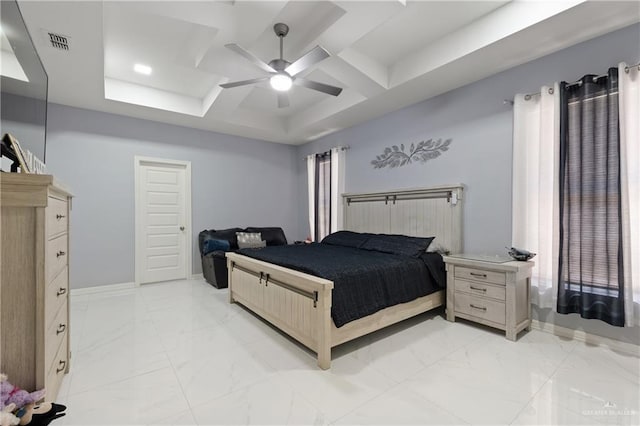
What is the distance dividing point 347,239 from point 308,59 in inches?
97.6

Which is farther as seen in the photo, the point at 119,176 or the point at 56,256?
the point at 119,176

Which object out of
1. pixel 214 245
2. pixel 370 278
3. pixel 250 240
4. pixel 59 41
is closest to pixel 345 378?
pixel 370 278

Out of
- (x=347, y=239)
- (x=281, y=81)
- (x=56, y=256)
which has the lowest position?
(x=347, y=239)

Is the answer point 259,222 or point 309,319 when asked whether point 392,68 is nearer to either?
point 309,319

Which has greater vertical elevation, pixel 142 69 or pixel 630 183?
pixel 142 69

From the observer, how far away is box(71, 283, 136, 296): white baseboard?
4.01 metres

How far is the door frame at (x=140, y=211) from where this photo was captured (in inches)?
177

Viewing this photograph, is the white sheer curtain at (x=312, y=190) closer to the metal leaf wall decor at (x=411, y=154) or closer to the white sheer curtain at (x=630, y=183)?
the metal leaf wall decor at (x=411, y=154)

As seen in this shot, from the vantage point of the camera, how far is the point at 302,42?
2.92 metres

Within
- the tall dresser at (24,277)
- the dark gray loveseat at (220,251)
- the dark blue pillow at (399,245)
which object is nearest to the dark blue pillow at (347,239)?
the dark blue pillow at (399,245)

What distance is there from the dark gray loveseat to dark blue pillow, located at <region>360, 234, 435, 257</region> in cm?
220

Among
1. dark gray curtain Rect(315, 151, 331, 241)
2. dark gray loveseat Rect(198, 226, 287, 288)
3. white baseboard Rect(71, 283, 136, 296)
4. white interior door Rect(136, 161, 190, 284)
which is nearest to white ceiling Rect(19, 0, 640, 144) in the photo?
white interior door Rect(136, 161, 190, 284)

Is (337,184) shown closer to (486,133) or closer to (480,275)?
(486,133)

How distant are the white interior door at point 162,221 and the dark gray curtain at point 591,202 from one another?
5.15 metres
